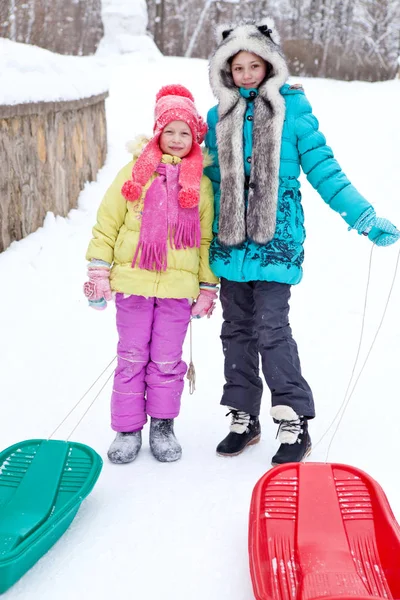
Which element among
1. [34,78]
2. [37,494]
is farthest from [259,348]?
[34,78]

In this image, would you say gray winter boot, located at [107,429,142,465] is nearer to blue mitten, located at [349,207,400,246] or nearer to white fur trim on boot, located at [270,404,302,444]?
white fur trim on boot, located at [270,404,302,444]

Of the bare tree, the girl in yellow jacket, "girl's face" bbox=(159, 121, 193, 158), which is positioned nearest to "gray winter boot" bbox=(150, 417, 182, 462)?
the girl in yellow jacket

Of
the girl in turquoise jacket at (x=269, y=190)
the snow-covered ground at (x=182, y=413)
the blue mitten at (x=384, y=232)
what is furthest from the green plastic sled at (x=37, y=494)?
the blue mitten at (x=384, y=232)

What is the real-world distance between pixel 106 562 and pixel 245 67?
1763 millimetres

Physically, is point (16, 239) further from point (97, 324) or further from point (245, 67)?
point (245, 67)

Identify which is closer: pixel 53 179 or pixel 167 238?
pixel 167 238

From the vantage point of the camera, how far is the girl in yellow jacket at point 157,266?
245cm

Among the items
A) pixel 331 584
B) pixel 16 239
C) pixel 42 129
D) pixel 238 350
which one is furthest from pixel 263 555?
pixel 42 129

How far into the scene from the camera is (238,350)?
2.68 meters

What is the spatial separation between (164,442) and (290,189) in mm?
1073

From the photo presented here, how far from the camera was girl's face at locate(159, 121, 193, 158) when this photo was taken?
2480mm

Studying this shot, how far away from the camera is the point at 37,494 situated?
2137mm

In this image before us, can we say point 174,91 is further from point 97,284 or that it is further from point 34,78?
point 34,78

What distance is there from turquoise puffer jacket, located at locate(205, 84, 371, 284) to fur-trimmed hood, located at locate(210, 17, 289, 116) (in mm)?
56
